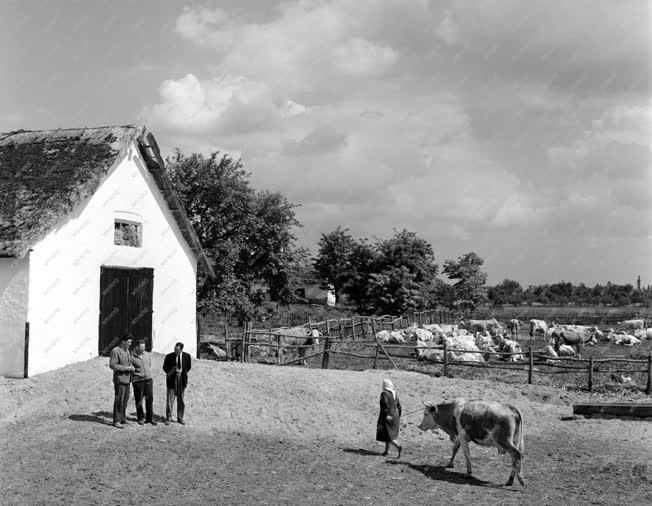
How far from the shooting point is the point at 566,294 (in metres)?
120

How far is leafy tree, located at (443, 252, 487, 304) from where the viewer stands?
7344cm

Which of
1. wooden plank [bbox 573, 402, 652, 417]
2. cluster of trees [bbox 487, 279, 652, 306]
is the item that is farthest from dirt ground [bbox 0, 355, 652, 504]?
cluster of trees [bbox 487, 279, 652, 306]

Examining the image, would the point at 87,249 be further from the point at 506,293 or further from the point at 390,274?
the point at 506,293

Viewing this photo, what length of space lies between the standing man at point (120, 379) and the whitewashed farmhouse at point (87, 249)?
13.4 ft

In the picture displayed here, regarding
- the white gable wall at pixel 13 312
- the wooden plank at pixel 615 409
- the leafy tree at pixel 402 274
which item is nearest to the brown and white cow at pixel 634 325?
the leafy tree at pixel 402 274

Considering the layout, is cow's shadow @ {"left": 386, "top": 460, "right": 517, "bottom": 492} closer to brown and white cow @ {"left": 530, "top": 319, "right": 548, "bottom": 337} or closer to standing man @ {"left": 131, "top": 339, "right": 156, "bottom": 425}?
standing man @ {"left": 131, "top": 339, "right": 156, "bottom": 425}

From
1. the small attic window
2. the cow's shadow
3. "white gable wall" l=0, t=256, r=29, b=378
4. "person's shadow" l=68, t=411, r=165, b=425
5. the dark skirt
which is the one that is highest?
the small attic window

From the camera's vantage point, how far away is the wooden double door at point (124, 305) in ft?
63.7

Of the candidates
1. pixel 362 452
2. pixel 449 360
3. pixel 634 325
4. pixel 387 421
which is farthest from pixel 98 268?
pixel 634 325

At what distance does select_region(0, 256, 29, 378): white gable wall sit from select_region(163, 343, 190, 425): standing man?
15.0ft

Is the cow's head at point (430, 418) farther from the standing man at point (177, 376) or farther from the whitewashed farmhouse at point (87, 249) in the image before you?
the whitewashed farmhouse at point (87, 249)

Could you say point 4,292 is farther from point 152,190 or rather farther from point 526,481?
point 526,481

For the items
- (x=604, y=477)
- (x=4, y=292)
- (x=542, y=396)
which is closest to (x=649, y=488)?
(x=604, y=477)

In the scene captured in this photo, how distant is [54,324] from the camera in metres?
17.8
